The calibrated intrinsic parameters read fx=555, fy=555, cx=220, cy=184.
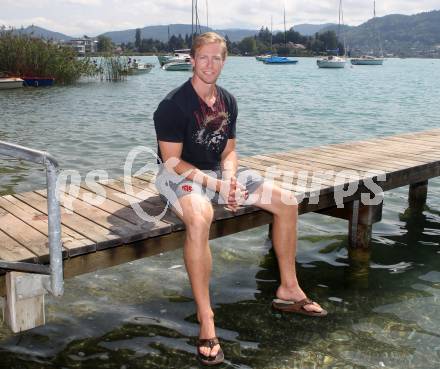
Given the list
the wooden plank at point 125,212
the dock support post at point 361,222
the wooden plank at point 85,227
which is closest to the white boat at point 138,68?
the dock support post at point 361,222

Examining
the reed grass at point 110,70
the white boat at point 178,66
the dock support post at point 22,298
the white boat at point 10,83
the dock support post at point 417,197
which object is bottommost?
the dock support post at point 417,197

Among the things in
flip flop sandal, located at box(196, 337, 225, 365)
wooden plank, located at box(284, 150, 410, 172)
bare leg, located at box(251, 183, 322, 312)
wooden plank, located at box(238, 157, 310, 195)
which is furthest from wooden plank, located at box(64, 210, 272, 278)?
wooden plank, located at box(284, 150, 410, 172)

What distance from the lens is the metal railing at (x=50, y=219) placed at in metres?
3.35

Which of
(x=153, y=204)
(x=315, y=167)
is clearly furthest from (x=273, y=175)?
(x=153, y=204)

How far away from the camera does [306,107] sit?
31062mm

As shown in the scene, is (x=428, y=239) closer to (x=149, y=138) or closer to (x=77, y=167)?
(x=77, y=167)

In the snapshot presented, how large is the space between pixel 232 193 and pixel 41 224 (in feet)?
5.37

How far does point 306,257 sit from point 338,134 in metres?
14.1

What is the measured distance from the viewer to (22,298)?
3900 mm

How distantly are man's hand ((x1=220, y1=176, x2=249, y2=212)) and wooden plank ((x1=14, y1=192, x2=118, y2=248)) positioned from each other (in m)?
1.07

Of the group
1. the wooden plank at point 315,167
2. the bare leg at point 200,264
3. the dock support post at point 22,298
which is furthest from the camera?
the wooden plank at point 315,167

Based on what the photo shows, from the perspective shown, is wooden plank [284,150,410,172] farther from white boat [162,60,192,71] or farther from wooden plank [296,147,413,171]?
white boat [162,60,192,71]

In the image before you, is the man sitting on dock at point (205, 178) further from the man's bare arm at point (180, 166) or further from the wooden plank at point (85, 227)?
the wooden plank at point (85, 227)

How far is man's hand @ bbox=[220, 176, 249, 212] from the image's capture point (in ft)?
16.1
